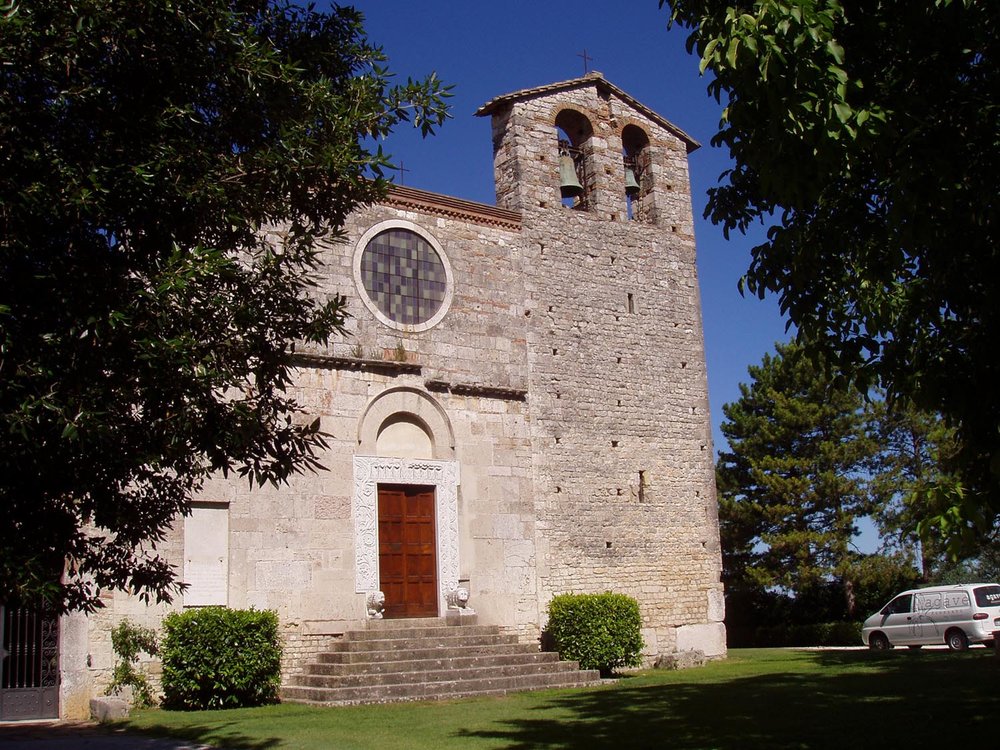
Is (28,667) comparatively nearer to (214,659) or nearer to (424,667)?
(214,659)

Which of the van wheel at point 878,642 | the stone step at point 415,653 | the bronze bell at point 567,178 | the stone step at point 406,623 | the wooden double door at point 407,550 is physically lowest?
the van wheel at point 878,642

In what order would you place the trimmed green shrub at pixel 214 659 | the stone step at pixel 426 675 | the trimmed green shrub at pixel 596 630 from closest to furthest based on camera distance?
the trimmed green shrub at pixel 214 659
the stone step at pixel 426 675
the trimmed green shrub at pixel 596 630

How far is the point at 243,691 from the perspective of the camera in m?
13.5

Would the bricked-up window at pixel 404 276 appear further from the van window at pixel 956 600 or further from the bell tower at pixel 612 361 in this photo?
the van window at pixel 956 600

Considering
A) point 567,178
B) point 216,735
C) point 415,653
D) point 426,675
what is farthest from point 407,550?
point 567,178

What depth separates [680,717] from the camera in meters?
10.6

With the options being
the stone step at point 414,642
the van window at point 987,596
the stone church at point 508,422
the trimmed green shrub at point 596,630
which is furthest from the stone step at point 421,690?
the van window at point 987,596

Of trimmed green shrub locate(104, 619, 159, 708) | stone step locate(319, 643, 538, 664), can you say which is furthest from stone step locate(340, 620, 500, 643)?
trimmed green shrub locate(104, 619, 159, 708)

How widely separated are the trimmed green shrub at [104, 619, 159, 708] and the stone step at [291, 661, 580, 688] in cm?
206

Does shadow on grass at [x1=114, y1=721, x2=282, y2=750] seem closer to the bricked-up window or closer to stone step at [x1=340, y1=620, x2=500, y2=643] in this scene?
stone step at [x1=340, y1=620, x2=500, y2=643]

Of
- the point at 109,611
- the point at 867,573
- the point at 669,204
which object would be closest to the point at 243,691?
the point at 109,611

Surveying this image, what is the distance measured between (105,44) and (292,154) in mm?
1375

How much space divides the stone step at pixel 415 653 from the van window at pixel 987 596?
9964mm

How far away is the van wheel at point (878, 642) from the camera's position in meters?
21.6
